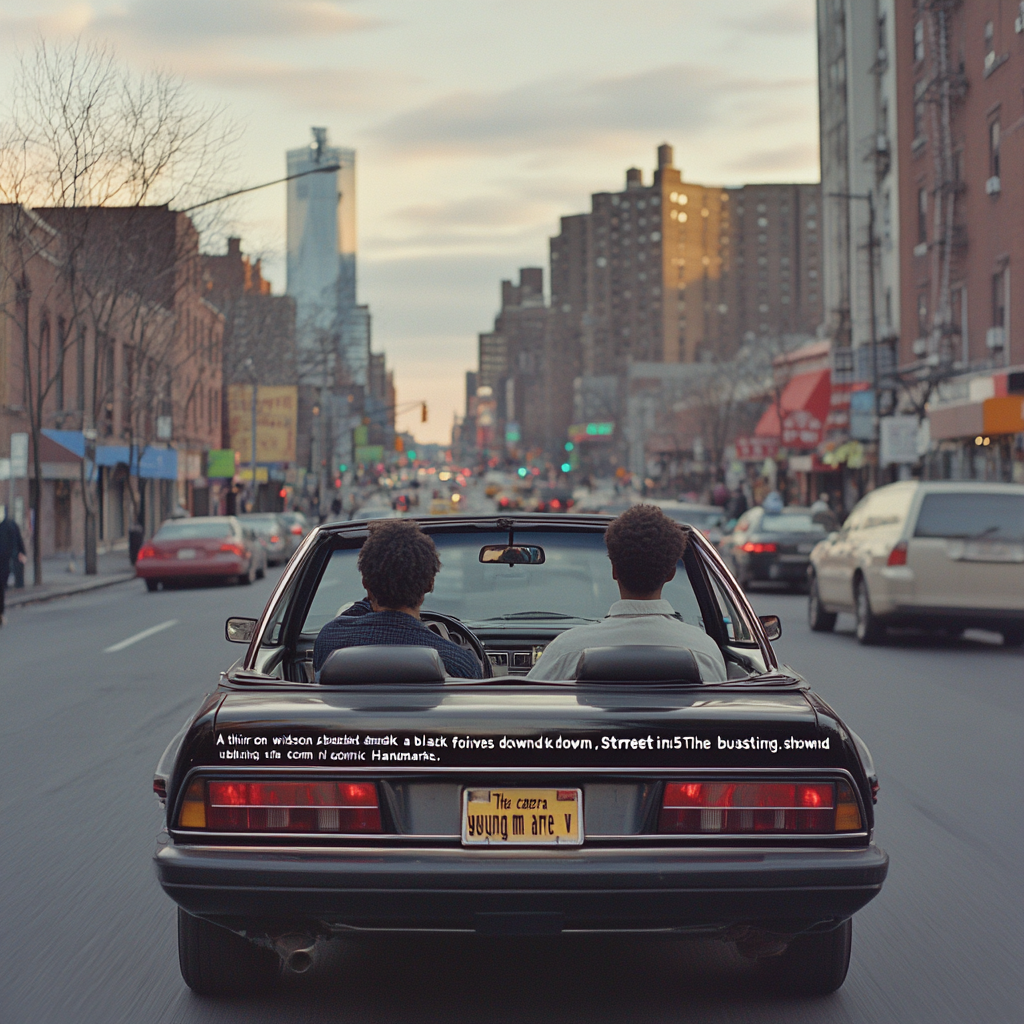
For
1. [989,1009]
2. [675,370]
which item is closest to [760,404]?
[989,1009]

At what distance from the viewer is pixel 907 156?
1784 inches

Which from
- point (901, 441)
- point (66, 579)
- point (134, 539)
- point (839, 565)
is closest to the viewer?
point (839, 565)

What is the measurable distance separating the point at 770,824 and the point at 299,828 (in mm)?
1290

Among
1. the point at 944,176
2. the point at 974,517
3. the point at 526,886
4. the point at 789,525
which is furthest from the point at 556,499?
the point at 526,886

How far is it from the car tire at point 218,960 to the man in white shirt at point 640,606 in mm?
1218

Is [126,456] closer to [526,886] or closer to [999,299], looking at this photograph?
[999,299]

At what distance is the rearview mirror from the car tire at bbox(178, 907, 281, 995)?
170 cm

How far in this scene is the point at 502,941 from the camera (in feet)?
17.5

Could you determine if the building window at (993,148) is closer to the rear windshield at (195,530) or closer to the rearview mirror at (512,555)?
the rear windshield at (195,530)

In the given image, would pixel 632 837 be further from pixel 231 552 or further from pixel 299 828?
pixel 231 552

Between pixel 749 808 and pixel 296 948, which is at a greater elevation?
pixel 749 808

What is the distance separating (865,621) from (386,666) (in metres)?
13.6

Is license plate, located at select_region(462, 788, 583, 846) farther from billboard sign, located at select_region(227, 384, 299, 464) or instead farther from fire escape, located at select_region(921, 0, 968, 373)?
billboard sign, located at select_region(227, 384, 299, 464)

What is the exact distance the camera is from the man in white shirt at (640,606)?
188 inches
